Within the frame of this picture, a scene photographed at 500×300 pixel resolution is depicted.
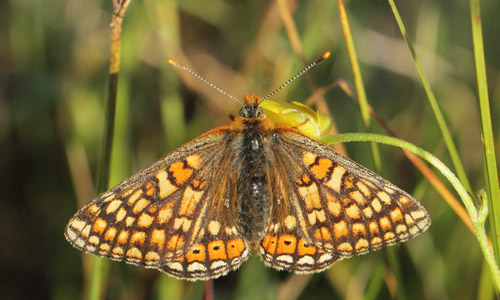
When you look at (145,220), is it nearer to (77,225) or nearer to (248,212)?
(77,225)

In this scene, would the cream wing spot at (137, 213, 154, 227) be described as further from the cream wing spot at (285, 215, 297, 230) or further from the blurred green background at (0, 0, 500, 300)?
the blurred green background at (0, 0, 500, 300)

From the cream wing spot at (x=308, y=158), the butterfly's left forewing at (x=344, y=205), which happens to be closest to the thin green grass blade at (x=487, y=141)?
the butterfly's left forewing at (x=344, y=205)

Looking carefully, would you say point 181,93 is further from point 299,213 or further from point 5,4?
point 299,213

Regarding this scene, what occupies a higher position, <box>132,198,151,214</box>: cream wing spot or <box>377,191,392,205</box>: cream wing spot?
<box>132,198,151,214</box>: cream wing spot

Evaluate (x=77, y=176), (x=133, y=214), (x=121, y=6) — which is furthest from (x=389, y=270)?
(x=77, y=176)

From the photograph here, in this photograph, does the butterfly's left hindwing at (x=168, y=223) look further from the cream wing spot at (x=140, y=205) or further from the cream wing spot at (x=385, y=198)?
the cream wing spot at (x=385, y=198)

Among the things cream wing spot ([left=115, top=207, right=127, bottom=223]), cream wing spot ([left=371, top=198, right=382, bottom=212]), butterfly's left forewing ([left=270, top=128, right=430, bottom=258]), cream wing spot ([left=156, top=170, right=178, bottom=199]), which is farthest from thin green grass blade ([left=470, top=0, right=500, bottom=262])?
cream wing spot ([left=115, top=207, right=127, bottom=223])
